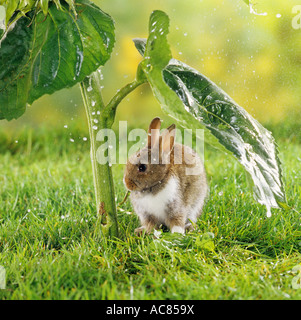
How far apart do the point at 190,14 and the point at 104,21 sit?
2892 mm

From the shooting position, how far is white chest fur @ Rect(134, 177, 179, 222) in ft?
6.67

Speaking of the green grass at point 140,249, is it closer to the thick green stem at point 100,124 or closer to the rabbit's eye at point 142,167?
the thick green stem at point 100,124

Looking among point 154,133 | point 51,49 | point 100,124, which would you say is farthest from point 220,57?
point 51,49

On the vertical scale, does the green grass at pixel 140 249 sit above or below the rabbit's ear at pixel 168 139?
below

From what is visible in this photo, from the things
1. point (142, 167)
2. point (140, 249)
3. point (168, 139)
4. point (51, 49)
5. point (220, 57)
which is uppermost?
point (220, 57)

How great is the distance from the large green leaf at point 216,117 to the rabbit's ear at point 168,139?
0.38 metres

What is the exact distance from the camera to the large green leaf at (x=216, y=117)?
1.30m

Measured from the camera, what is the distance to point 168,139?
200 centimetres

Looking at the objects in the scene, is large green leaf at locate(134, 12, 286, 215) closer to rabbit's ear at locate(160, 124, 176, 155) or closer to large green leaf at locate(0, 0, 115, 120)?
large green leaf at locate(0, 0, 115, 120)

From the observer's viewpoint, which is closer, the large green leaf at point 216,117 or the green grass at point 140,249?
the large green leaf at point 216,117

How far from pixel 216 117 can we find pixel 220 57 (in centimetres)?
281

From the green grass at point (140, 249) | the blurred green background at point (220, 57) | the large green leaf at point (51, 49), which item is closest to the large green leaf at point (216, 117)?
the large green leaf at point (51, 49)

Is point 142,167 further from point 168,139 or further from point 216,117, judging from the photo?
point 216,117

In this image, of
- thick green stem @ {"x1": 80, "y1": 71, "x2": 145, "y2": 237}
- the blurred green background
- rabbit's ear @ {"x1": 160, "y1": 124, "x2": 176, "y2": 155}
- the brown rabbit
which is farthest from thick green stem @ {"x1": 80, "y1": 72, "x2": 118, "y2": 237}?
the blurred green background
